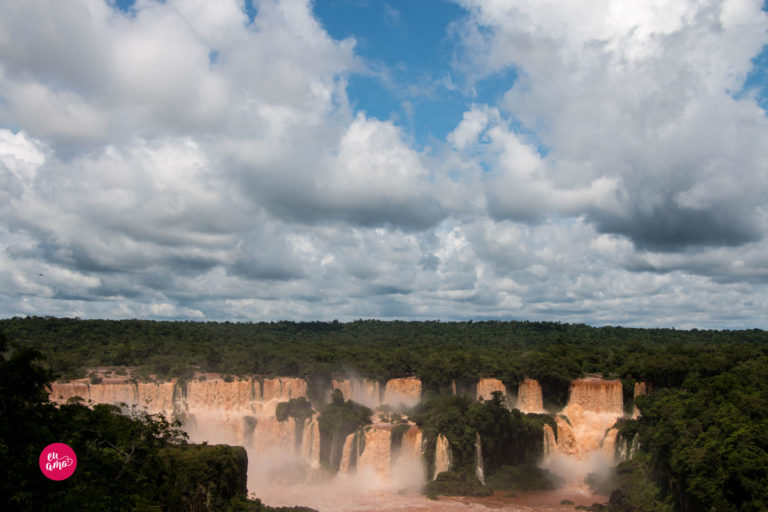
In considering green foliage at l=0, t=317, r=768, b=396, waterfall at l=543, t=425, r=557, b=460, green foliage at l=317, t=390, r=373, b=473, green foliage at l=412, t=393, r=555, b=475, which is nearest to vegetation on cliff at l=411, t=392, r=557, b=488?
green foliage at l=412, t=393, r=555, b=475

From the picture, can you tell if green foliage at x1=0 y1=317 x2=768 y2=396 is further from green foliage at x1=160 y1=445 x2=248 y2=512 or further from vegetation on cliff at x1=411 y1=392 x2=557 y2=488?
green foliage at x1=160 y1=445 x2=248 y2=512

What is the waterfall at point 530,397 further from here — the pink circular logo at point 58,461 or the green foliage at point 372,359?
the pink circular logo at point 58,461

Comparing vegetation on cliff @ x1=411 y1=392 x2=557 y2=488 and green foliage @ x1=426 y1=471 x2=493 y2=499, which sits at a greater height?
vegetation on cliff @ x1=411 y1=392 x2=557 y2=488

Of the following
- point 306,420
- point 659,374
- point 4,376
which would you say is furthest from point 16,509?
point 659,374

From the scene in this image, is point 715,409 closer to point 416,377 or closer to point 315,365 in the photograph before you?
point 416,377

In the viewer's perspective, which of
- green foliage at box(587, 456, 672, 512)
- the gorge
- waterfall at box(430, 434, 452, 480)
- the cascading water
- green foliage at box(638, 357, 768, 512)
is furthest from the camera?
the cascading water

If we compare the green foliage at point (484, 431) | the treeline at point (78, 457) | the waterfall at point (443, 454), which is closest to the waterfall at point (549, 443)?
the green foliage at point (484, 431)

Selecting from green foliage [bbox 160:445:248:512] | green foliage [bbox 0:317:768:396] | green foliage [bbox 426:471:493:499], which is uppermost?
green foliage [bbox 0:317:768:396]
